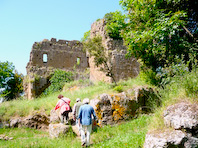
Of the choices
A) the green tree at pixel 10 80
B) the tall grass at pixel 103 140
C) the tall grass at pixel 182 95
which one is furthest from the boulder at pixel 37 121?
the green tree at pixel 10 80

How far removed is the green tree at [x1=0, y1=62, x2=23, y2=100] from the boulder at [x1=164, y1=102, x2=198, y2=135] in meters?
28.3

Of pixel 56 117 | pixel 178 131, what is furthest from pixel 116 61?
pixel 178 131

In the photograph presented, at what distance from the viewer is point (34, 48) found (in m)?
22.6

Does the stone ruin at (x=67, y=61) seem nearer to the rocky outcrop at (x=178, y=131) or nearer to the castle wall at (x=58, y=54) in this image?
the castle wall at (x=58, y=54)

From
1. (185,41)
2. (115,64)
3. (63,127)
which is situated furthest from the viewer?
(115,64)

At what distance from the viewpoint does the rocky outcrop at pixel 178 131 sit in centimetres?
397

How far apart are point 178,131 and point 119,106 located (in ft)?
14.7

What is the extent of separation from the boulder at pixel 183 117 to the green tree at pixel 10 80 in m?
28.3

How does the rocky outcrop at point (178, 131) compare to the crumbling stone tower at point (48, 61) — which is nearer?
the rocky outcrop at point (178, 131)

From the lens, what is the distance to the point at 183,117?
4445 millimetres

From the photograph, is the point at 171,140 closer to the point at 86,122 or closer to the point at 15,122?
the point at 86,122

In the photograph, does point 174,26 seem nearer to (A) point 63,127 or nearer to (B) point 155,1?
(B) point 155,1

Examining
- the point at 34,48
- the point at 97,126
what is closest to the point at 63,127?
the point at 97,126

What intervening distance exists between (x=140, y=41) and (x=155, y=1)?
2.33 metres
